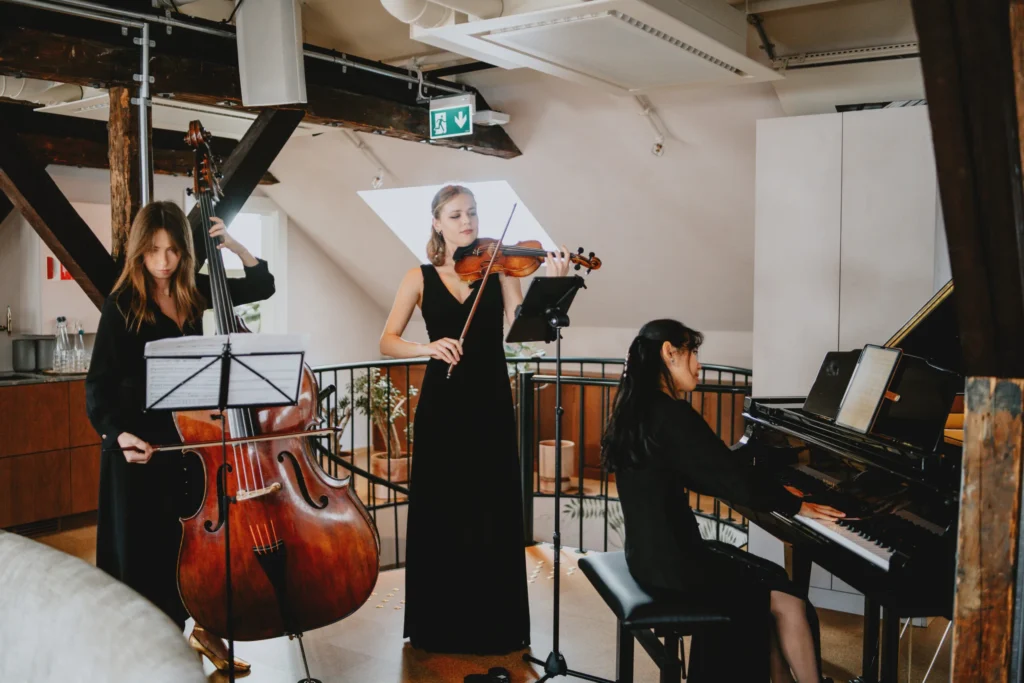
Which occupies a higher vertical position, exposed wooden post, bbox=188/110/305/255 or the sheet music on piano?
exposed wooden post, bbox=188/110/305/255

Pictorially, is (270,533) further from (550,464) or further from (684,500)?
(550,464)

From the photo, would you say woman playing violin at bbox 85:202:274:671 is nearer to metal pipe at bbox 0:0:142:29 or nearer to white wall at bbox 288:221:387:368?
metal pipe at bbox 0:0:142:29

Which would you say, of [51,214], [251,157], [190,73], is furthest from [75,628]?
[251,157]

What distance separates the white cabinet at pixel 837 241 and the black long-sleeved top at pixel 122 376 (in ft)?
7.84

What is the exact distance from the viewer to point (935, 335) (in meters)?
2.62

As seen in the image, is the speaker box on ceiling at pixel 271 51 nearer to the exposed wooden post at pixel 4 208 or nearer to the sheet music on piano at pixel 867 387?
the sheet music on piano at pixel 867 387

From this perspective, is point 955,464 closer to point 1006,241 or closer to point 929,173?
point 1006,241

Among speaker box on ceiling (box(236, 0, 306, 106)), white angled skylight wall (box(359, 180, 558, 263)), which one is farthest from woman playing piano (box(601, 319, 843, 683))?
white angled skylight wall (box(359, 180, 558, 263))

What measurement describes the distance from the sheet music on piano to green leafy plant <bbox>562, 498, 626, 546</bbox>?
318cm

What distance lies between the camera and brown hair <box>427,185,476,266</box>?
9.38ft

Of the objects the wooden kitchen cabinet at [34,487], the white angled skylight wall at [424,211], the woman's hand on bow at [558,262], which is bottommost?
the wooden kitchen cabinet at [34,487]

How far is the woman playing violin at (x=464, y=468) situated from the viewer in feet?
9.66

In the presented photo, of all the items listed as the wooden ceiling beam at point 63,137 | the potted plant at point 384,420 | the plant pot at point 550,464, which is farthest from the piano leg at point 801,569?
the wooden ceiling beam at point 63,137

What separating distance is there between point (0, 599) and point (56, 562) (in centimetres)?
11
